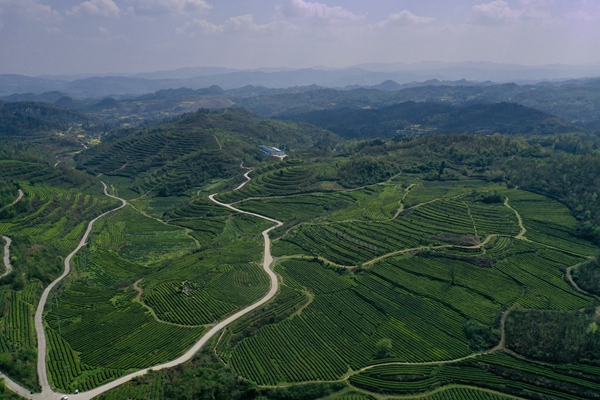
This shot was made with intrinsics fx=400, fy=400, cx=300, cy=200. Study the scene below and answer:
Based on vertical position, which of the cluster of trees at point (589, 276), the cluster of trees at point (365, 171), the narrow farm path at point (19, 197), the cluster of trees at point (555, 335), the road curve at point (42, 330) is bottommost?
the road curve at point (42, 330)

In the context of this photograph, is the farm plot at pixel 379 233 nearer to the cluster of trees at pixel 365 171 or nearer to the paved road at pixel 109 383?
the paved road at pixel 109 383

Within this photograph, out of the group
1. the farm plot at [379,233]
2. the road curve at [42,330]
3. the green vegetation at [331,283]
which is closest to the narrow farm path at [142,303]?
the green vegetation at [331,283]

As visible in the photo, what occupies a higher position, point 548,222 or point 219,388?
point 548,222

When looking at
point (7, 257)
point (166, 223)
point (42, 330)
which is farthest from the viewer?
point (166, 223)

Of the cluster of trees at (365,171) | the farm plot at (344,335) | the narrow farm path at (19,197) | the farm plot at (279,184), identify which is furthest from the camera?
the cluster of trees at (365,171)

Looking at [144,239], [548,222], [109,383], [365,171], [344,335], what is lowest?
[144,239]

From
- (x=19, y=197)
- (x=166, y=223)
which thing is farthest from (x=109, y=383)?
(x=19, y=197)

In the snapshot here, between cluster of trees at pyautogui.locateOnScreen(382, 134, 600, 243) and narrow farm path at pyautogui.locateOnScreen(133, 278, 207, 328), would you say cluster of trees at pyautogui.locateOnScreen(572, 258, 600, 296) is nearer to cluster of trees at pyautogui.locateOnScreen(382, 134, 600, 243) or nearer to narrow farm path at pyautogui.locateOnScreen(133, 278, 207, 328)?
cluster of trees at pyautogui.locateOnScreen(382, 134, 600, 243)

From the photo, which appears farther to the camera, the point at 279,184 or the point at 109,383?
the point at 279,184

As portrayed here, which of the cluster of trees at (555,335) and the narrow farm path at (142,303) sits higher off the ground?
the cluster of trees at (555,335)

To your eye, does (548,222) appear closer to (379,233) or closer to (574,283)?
(574,283)

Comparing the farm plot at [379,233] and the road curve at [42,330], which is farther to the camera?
the farm plot at [379,233]

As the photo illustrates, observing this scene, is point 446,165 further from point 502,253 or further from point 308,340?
point 308,340
